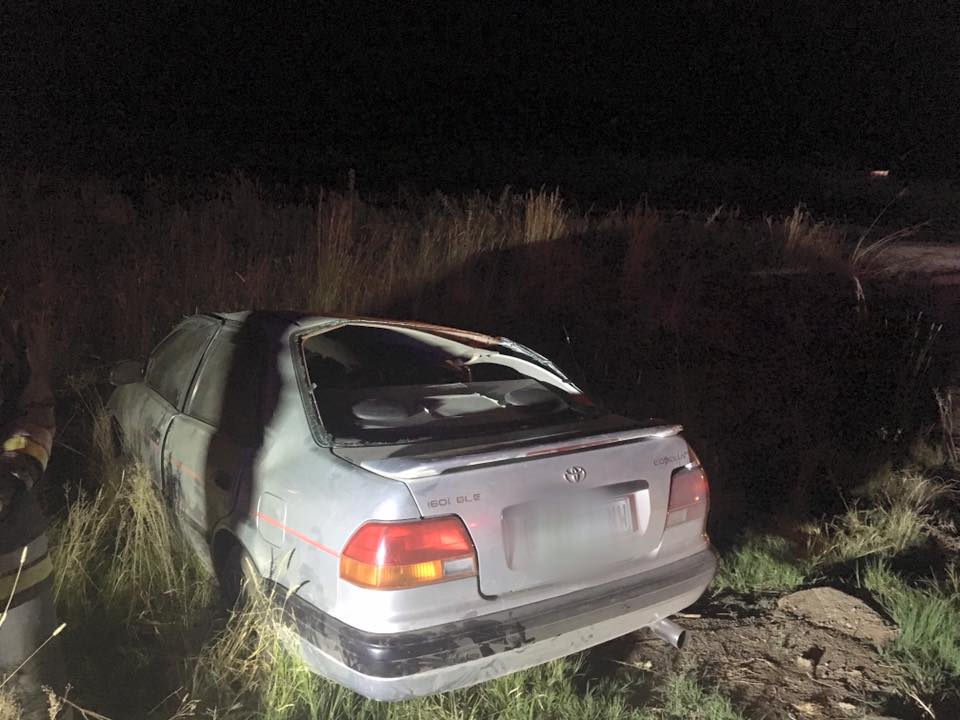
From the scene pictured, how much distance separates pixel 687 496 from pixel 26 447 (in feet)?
7.94

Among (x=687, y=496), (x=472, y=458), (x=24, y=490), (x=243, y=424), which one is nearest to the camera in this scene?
(x=24, y=490)

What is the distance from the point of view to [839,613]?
3641 mm

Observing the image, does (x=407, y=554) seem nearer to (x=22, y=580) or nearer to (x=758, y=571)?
(x=22, y=580)

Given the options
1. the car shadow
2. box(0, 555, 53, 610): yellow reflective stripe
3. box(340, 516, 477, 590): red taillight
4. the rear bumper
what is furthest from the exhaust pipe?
box(0, 555, 53, 610): yellow reflective stripe

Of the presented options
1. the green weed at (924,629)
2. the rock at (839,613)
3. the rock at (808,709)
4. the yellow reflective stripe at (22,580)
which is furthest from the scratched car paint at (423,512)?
the green weed at (924,629)

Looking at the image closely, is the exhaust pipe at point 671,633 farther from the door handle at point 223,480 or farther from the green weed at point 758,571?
the door handle at point 223,480

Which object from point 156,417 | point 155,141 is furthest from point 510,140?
point 156,417

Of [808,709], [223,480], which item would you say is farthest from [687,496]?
[223,480]

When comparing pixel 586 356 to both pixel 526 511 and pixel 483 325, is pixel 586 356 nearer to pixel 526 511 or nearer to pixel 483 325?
pixel 483 325

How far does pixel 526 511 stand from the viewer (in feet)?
8.60

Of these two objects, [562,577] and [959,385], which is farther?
[959,385]

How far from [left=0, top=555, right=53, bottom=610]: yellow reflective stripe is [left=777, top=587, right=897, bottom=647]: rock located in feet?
10.7

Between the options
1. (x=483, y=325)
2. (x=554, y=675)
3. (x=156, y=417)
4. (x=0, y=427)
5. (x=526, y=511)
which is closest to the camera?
(x=0, y=427)

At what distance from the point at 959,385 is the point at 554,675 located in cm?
570
